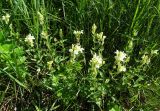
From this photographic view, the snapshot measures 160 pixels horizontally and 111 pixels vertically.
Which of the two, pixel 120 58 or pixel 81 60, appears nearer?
pixel 120 58

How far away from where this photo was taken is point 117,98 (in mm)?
2504

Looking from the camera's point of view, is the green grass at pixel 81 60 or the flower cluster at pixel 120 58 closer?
the flower cluster at pixel 120 58

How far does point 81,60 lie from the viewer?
7.98 feet

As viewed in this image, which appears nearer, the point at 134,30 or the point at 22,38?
the point at 134,30

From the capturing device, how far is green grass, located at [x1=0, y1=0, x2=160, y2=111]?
2.36 metres

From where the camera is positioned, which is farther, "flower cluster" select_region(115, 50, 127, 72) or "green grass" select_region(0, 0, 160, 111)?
"green grass" select_region(0, 0, 160, 111)

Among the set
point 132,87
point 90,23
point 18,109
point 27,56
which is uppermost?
point 90,23

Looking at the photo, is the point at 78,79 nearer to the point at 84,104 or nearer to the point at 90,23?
the point at 84,104

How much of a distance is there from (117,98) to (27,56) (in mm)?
733

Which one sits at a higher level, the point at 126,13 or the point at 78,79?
the point at 126,13

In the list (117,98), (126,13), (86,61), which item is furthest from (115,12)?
(117,98)

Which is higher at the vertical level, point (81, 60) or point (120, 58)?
point (120, 58)

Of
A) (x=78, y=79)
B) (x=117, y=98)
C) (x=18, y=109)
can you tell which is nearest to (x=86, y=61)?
(x=78, y=79)

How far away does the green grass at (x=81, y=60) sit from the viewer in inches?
92.9
